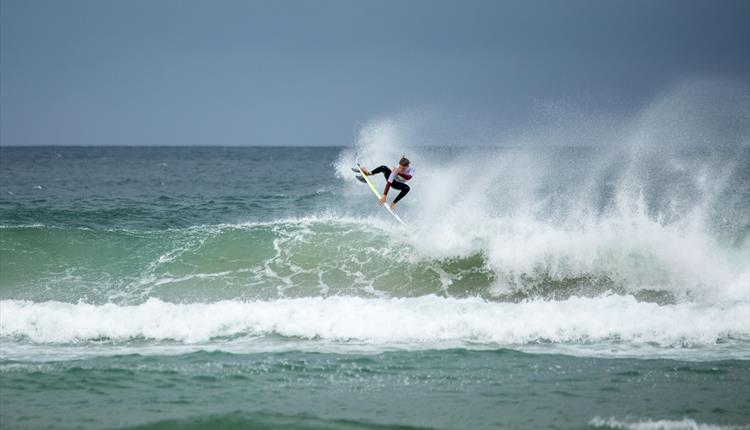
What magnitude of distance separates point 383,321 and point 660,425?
5506mm

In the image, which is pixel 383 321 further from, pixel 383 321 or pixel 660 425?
pixel 660 425

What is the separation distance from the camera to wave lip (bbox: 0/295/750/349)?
12.2 m

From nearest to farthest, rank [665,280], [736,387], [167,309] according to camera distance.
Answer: [736,387] → [167,309] → [665,280]

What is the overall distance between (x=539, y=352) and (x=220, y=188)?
100 feet

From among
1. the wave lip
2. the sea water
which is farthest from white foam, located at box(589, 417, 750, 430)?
the wave lip

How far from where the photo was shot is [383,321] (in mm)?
12711

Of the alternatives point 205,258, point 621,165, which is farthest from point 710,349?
point 621,165

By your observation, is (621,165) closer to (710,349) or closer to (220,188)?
(220,188)

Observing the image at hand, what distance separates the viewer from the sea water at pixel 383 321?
349 inches

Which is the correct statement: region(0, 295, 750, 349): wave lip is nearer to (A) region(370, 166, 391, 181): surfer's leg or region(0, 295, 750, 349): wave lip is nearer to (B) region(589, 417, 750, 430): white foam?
(B) region(589, 417, 750, 430): white foam

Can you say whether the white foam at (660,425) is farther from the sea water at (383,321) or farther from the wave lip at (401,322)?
the wave lip at (401,322)

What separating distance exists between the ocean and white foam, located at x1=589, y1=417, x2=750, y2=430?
0.03 meters

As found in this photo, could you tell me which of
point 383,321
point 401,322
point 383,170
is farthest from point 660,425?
point 383,170

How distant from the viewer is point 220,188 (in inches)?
1558
